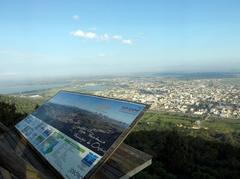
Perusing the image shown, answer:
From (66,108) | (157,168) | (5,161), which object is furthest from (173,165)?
(5,161)

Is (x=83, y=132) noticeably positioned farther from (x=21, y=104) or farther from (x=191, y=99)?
(x=191, y=99)

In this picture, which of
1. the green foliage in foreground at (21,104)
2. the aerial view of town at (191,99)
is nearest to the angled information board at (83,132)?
the green foliage in foreground at (21,104)

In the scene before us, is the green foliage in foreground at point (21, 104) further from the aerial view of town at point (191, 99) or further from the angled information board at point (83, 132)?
the angled information board at point (83, 132)

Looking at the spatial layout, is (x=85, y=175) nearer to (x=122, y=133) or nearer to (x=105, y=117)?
(x=122, y=133)

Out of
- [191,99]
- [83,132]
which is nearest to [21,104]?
[83,132]

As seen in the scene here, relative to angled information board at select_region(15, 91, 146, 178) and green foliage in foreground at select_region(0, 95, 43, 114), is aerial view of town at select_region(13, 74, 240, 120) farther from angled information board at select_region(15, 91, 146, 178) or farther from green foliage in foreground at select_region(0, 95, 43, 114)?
angled information board at select_region(15, 91, 146, 178)

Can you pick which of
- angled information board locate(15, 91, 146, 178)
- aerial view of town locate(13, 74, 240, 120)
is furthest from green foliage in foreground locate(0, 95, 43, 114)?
angled information board locate(15, 91, 146, 178)

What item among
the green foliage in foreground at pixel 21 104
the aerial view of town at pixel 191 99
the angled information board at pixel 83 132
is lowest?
the aerial view of town at pixel 191 99

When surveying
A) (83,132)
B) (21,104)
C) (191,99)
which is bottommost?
(191,99)
